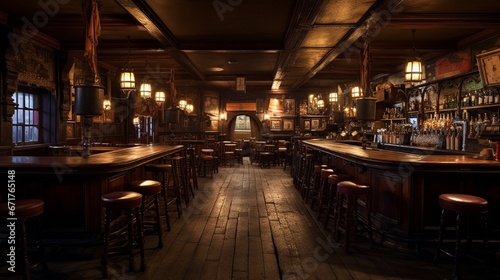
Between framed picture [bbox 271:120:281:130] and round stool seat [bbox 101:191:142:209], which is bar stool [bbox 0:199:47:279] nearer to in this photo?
round stool seat [bbox 101:191:142:209]

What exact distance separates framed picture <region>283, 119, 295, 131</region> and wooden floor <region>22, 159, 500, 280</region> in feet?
32.0

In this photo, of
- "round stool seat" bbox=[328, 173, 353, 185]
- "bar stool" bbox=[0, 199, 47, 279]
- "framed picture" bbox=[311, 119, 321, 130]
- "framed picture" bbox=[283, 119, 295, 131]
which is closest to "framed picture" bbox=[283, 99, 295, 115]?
"framed picture" bbox=[283, 119, 295, 131]

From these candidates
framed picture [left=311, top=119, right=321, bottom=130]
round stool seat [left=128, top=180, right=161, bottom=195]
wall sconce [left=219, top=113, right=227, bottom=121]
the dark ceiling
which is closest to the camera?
round stool seat [left=128, top=180, right=161, bottom=195]

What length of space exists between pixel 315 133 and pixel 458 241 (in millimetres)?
10243

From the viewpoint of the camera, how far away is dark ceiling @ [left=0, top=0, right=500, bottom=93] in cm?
497

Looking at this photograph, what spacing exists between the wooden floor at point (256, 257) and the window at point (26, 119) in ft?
12.9

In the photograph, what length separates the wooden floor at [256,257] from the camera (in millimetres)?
2992

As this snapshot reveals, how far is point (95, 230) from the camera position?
339 cm

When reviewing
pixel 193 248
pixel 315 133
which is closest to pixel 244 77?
pixel 315 133

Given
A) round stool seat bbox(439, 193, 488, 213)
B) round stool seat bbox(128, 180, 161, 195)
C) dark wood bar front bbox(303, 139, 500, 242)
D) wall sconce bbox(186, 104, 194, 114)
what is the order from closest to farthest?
round stool seat bbox(439, 193, 488, 213), dark wood bar front bbox(303, 139, 500, 242), round stool seat bbox(128, 180, 161, 195), wall sconce bbox(186, 104, 194, 114)

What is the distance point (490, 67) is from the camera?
4617 millimetres

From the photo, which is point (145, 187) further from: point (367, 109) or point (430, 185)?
point (367, 109)

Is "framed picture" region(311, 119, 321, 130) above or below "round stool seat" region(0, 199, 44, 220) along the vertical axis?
above

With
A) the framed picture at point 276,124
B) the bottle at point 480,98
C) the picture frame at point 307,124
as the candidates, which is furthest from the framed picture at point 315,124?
the bottle at point 480,98
